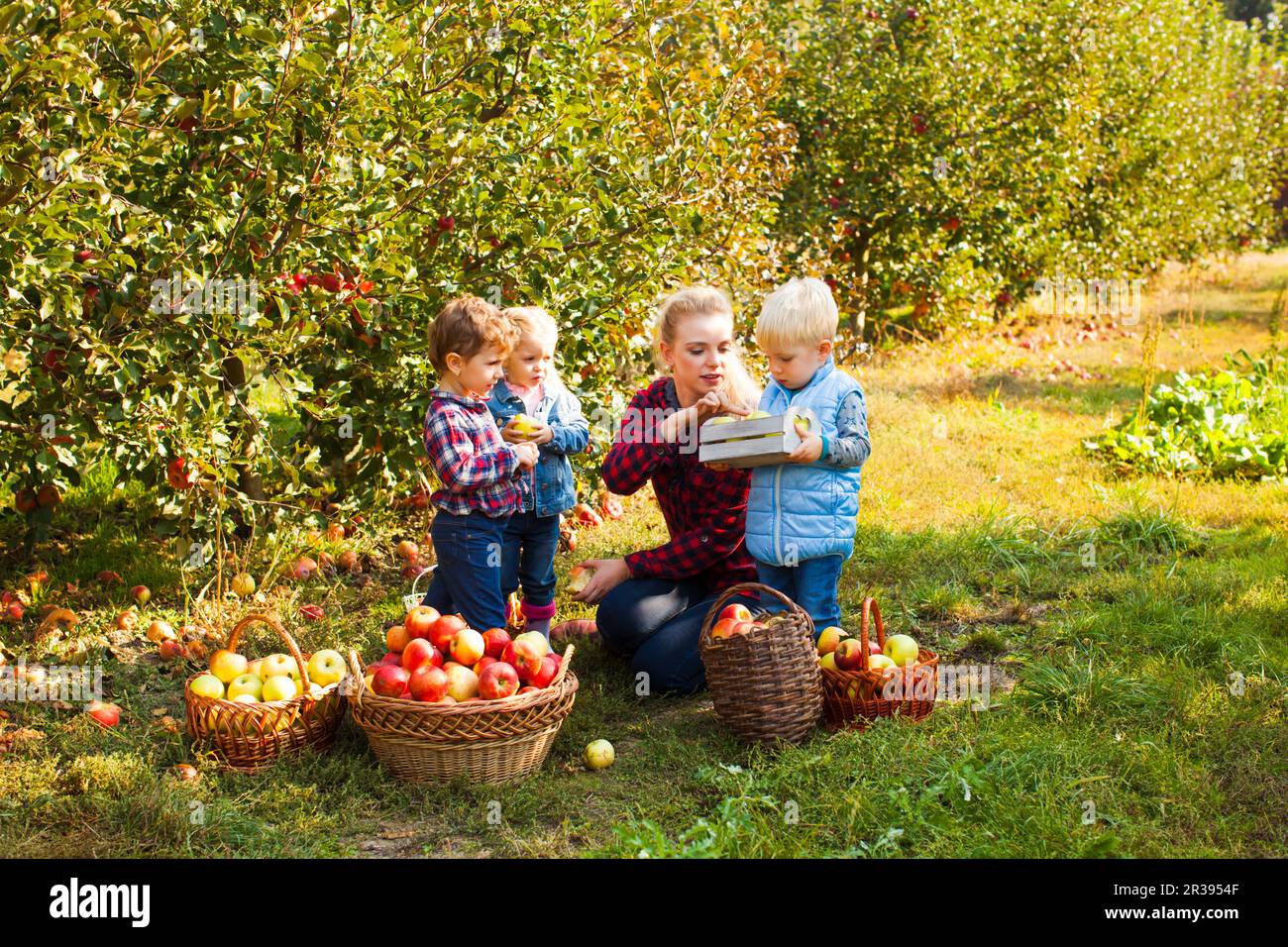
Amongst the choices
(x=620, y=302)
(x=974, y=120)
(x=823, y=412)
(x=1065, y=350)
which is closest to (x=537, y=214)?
(x=620, y=302)

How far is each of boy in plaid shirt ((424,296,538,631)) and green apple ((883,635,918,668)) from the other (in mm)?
1303

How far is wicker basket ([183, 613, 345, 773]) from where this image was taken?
3441mm

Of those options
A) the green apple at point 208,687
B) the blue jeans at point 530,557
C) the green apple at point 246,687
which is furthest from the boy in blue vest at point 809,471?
the green apple at point 208,687

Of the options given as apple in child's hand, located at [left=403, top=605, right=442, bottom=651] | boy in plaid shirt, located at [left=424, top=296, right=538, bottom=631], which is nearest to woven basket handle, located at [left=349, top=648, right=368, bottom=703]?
apple in child's hand, located at [left=403, top=605, right=442, bottom=651]

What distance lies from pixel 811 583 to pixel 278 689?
173 centimetres

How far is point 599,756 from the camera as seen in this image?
141 inches

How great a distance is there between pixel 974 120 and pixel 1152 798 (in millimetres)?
7486

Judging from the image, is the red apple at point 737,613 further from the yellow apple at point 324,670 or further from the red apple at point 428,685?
the yellow apple at point 324,670

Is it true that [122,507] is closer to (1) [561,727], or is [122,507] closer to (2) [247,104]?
(2) [247,104]

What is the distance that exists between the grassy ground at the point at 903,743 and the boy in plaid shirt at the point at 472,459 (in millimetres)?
540

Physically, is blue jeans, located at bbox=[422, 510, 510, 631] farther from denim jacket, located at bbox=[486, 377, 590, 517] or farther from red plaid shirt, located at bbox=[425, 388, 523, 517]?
denim jacket, located at bbox=[486, 377, 590, 517]

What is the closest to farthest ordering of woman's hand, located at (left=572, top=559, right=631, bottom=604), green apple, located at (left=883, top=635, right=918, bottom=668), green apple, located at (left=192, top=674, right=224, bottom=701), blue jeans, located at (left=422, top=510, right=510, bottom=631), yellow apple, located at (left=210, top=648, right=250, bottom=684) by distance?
green apple, located at (left=192, top=674, right=224, bottom=701)
yellow apple, located at (left=210, top=648, right=250, bottom=684)
green apple, located at (left=883, top=635, right=918, bottom=668)
blue jeans, located at (left=422, top=510, right=510, bottom=631)
woman's hand, located at (left=572, top=559, right=631, bottom=604)

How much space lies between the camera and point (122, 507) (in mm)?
5848

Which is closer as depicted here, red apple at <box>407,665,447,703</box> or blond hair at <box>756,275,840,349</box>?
red apple at <box>407,665,447,703</box>
